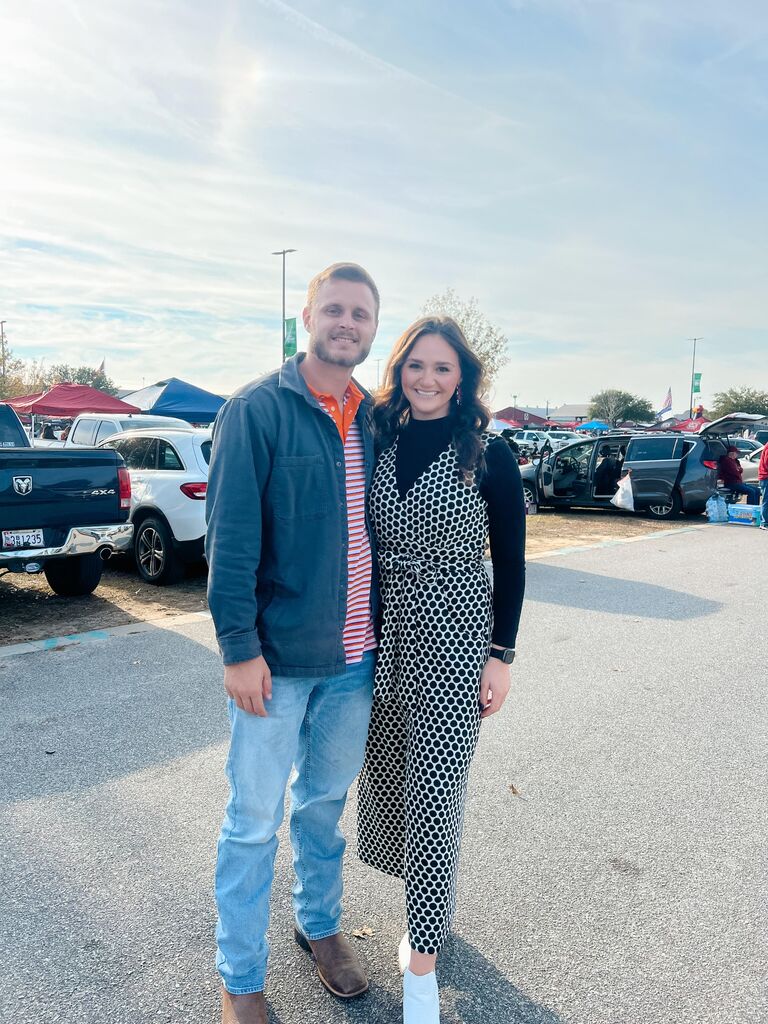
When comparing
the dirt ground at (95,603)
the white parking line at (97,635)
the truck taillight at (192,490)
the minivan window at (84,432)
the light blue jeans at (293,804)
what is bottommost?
the dirt ground at (95,603)

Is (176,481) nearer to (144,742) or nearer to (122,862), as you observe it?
(144,742)

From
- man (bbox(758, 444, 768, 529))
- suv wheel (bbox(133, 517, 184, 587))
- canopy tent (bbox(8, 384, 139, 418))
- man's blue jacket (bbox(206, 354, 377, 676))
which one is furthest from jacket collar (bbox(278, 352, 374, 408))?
canopy tent (bbox(8, 384, 139, 418))

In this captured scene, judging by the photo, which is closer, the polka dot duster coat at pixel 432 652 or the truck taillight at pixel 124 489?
the polka dot duster coat at pixel 432 652

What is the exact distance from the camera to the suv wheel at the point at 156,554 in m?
7.59

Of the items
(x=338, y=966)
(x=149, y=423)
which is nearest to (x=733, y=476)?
(x=149, y=423)

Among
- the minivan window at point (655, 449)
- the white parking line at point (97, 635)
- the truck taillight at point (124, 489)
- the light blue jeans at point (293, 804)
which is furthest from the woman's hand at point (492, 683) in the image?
the minivan window at point (655, 449)

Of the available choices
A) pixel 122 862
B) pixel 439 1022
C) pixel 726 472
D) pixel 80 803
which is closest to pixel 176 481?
pixel 80 803

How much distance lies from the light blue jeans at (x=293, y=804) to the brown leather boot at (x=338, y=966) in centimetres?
3

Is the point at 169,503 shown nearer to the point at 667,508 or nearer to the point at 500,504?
the point at 500,504

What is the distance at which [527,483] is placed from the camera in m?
16.2

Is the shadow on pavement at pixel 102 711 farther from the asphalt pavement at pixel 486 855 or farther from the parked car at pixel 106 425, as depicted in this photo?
the parked car at pixel 106 425

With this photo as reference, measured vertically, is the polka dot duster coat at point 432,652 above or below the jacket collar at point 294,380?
below

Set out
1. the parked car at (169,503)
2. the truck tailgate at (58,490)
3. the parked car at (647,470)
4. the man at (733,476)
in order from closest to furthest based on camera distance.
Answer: the truck tailgate at (58,490) → the parked car at (169,503) → the parked car at (647,470) → the man at (733,476)

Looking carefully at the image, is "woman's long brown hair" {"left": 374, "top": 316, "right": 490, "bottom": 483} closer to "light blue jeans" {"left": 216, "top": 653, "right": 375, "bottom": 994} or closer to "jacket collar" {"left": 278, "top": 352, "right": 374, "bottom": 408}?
"jacket collar" {"left": 278, "top": 352, "right": 374, "bottom": 408}
